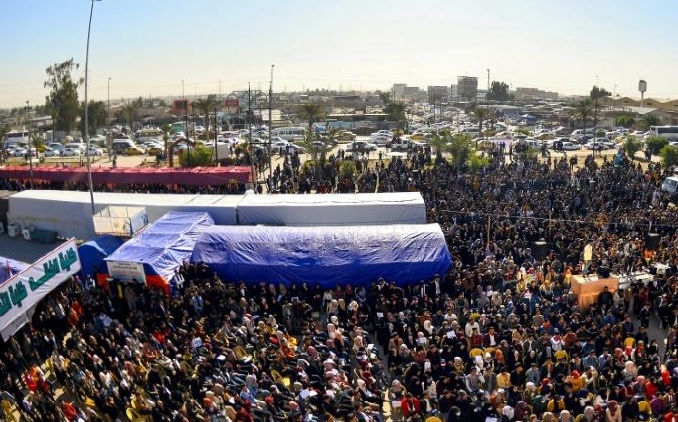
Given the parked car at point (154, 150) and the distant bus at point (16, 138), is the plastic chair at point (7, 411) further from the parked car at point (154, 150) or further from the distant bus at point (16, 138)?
the distant bus at point (16, 138)

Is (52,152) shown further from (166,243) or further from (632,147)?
(632,147)

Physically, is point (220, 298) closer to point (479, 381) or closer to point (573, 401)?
point (479, 381)

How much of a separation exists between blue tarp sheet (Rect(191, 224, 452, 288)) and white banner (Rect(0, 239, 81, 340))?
3.01m

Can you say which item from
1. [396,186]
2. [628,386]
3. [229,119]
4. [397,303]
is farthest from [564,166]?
[229,119]

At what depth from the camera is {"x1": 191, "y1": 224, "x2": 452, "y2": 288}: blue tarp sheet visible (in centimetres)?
1452

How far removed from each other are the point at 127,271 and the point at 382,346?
21.6 feet

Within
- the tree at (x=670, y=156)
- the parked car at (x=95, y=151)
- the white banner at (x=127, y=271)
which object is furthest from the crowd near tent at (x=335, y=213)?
the parked car at (x=95, y=151)

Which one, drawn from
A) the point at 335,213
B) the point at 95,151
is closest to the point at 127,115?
the point at 95,151

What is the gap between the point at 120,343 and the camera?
39.2ft

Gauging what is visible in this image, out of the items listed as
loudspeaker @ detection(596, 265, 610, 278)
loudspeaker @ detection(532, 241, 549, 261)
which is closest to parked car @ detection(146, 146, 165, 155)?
loudspeaker @ detection(532, 241, 549, 261)

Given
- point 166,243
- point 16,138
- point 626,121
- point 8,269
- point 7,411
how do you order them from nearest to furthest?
point 7,411, point 8,269, point 166,243, point 626,121, point 16,138

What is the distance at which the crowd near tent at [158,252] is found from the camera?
14.2 metres

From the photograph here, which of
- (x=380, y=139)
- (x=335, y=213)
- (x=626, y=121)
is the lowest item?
(x=335, y=213)

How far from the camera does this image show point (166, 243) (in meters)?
15.5
